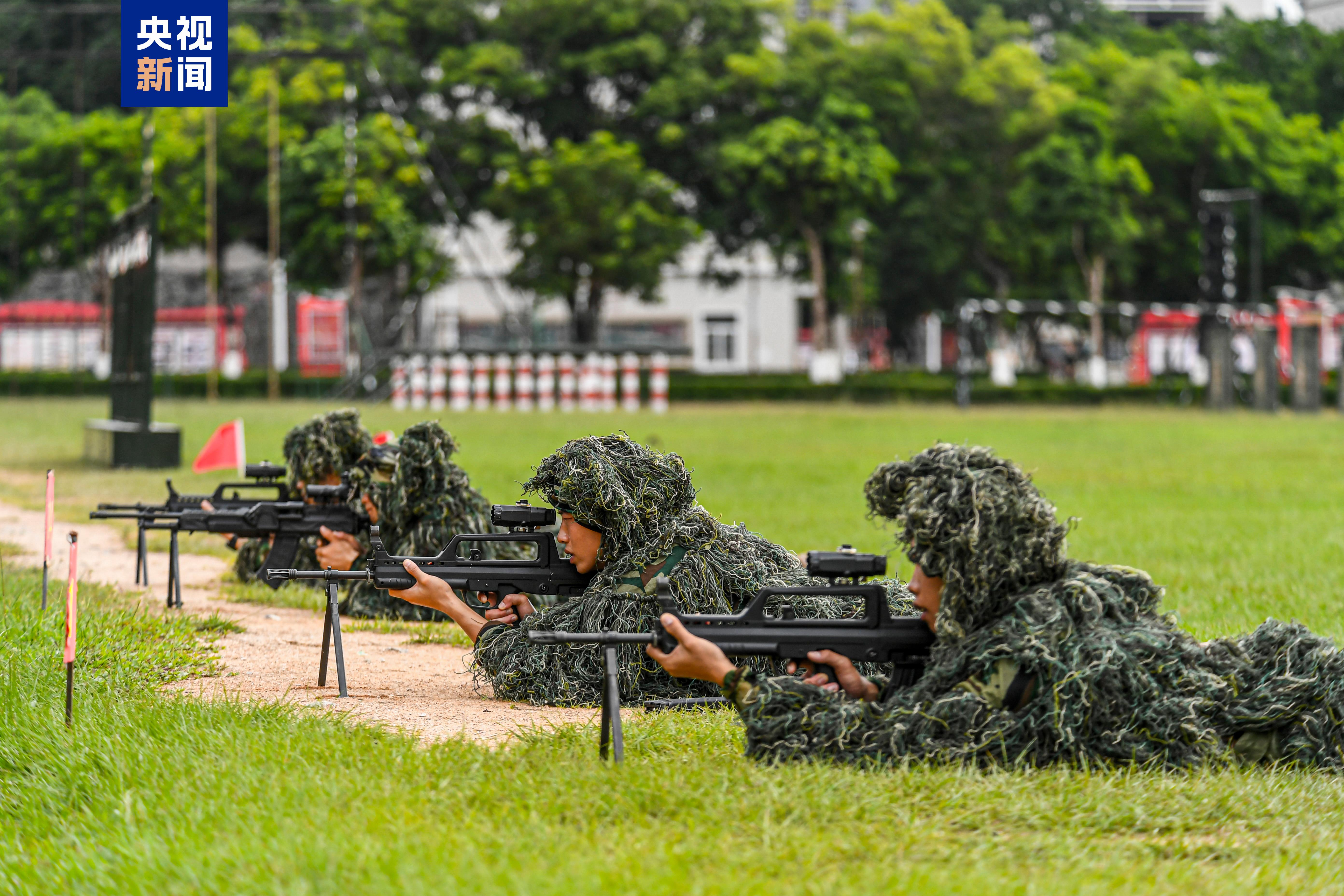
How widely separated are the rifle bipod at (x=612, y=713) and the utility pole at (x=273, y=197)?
98.8ft

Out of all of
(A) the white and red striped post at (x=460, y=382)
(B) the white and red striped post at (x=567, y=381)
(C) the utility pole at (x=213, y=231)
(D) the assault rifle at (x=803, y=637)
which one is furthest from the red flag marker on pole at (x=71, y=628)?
(C) the utility pole at (x=213, y=231)

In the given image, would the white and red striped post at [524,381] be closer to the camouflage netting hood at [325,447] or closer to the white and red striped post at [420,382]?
the white and red striped post at [420,382]

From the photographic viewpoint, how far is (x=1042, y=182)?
42.2 m

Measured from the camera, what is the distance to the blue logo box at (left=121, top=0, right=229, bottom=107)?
8688 mm

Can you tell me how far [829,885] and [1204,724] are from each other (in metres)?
1.58

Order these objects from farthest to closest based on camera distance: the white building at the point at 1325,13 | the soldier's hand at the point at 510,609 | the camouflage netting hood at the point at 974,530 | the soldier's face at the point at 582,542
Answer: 1. the white building at the point at 1325,13
2. the soldier's hand at the point at 510,609
3. the soldier's face at the point at 582,542
4. the camouflage netting hood at the point at 974,530

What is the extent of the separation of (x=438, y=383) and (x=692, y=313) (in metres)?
18.6

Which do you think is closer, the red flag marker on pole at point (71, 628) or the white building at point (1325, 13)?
the red flag marker on pole at point (71, 628)

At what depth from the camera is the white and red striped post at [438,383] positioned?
35750mm

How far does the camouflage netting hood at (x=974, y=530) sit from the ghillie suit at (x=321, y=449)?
15.2 ft

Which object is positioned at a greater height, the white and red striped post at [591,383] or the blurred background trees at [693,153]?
the blurred background trees at [693,153]

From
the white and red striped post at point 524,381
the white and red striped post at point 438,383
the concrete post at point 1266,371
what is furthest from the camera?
the white and red striped post at point 438,383

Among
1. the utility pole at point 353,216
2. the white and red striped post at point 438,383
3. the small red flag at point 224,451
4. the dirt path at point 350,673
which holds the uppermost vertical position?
the utility pole at point 353,216

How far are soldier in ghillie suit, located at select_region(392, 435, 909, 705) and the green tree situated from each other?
32871mm
